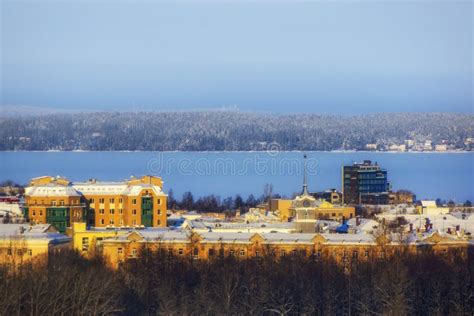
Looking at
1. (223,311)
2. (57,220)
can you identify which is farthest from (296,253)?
(57,220)

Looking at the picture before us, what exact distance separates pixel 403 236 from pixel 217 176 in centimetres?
7374

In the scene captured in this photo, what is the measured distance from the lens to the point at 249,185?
93.3 meters

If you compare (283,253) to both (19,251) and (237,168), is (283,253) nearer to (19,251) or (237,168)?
(19,251)

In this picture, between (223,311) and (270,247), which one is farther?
(270,247)

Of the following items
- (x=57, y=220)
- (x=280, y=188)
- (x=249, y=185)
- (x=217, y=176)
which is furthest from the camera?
(x=217, y=176)

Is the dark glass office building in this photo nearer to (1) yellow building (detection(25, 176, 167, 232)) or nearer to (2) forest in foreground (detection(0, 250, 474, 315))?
(1) yellow building (detection(25, 176, 167, 232))

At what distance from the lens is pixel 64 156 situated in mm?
131125

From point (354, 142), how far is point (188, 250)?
100982 mm

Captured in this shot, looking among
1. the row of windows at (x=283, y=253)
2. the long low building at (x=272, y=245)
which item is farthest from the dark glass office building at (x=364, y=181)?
the row of windows at (x=283, y=253)

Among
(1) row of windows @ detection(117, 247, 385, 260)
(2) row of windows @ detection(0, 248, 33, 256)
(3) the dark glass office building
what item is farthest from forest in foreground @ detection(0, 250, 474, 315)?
(3) the dark glass office building

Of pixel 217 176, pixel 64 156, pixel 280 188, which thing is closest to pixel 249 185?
pixel 280 188

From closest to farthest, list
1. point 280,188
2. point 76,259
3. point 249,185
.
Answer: point 76,259 < point 280,188 < point 249,185

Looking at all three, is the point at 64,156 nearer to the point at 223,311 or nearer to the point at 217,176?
the point at 217,176

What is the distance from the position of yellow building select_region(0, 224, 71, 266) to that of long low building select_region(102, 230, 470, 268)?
3.48 ft
